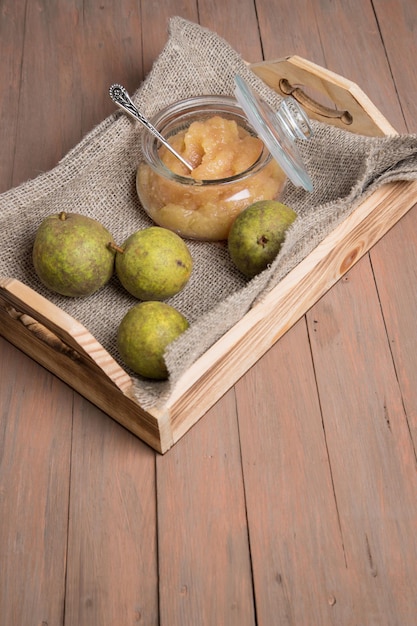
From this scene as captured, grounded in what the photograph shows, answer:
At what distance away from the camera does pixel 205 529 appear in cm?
103

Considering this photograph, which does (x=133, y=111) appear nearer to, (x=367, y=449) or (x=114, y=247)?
(x=114, y=247)

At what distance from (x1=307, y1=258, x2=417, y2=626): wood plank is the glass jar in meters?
0.21

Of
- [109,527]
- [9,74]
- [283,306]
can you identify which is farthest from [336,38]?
[109,527]

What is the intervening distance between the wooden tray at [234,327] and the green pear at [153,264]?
0.43 feet

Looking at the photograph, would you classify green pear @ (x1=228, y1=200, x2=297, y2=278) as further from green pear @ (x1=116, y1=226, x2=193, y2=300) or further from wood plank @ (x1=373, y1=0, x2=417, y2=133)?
wood plank @ (x1=373, y1=0, x2=417, y2=133)

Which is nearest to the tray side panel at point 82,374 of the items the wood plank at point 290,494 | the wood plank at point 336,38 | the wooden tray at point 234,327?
the wooden tray at point 234,327

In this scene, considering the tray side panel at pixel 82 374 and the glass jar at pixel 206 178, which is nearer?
the tray side panel at pixel 82 374

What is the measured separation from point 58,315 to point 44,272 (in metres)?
0.18

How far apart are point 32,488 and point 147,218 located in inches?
18.1

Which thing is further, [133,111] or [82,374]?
[133,111]

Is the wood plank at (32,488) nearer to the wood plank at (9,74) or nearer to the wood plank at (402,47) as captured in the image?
the wood plank at (9,74)

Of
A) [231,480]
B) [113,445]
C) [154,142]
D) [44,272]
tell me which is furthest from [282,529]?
[154,142]

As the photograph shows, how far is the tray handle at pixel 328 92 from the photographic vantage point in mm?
1283

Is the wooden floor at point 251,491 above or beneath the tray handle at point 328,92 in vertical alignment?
beneath
